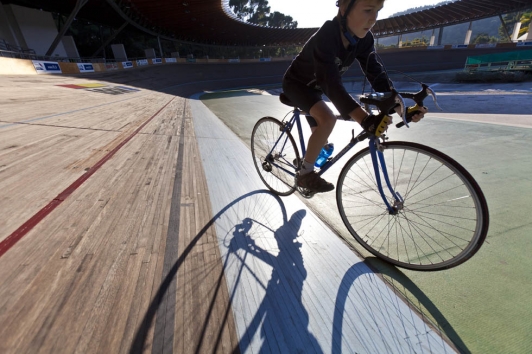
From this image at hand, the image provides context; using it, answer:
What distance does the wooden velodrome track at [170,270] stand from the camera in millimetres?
1022

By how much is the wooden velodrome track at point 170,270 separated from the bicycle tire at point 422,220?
0.26 meters

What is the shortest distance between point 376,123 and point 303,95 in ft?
2.32

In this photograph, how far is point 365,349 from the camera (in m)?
1.02

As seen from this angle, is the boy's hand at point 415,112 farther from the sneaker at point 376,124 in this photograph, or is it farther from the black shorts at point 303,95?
the black shorts at point 303,95

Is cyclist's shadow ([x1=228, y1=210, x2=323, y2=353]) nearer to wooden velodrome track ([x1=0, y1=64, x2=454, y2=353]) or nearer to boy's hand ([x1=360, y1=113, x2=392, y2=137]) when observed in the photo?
wooden velodrome track ([x1=0, y1=64, x2=454, y2=353])

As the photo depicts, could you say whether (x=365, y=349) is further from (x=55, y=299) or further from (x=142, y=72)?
(x=142, y=72)

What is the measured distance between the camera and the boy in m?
1.40

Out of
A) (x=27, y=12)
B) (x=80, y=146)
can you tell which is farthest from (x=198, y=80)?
(x=80, y=146)

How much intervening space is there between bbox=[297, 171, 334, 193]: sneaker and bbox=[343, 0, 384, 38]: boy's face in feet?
3.21

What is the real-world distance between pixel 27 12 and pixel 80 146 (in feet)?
94.7

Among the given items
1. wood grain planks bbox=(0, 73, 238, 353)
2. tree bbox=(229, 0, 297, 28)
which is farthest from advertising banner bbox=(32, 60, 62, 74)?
tree bbox=(229, 0, 297, 28)

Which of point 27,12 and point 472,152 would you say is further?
point 27,12

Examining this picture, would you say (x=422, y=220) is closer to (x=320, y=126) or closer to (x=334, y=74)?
(x=320, y=126)

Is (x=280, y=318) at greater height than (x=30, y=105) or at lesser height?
lesser
